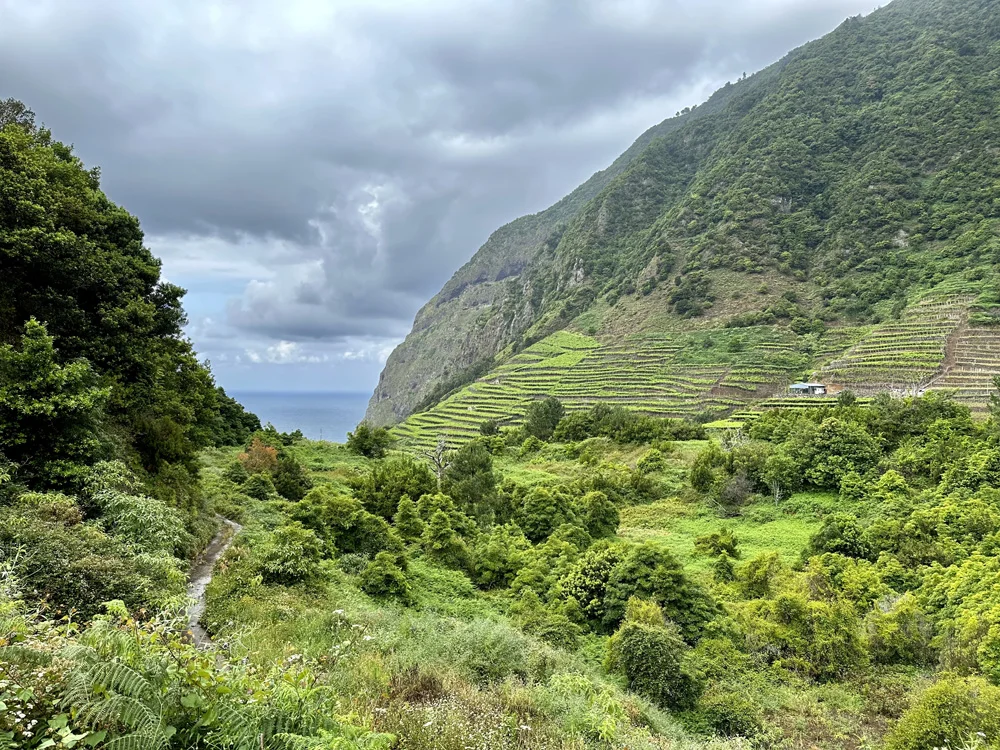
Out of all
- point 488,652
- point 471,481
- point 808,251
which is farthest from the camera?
point 808,251

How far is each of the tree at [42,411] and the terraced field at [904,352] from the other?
55.0 metres

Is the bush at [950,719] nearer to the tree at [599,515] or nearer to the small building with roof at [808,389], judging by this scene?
the tree at [599,515]

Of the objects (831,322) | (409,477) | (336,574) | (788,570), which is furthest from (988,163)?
(336,574)

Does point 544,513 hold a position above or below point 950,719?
below

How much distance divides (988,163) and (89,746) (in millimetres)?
125949

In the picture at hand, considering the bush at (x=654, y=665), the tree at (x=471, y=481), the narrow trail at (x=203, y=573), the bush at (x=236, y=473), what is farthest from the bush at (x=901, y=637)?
the bush at (x=236, y=473)

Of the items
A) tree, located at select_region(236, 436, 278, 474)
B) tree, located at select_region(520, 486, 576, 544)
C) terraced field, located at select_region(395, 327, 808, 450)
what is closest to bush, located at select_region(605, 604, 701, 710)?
tree, located at select_region(520, 486, 576, 544)

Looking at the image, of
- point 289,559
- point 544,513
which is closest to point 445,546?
point 544,513

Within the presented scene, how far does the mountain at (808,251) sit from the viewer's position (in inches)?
2440

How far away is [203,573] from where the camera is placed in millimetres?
13375

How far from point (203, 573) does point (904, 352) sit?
6279cm

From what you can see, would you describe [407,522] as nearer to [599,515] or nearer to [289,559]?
[289,559]

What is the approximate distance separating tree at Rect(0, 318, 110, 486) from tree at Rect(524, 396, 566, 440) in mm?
39825

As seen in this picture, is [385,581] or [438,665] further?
[385,581]
